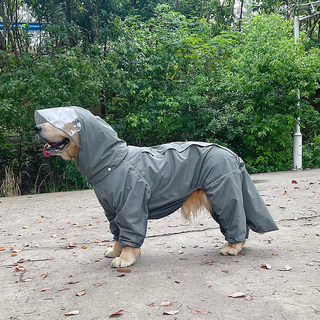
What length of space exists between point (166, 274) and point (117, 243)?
0.82 m

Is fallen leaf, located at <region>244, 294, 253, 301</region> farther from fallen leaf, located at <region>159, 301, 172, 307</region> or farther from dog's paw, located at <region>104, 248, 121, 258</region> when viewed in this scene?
dog's paw, located at <region>104, 248, 121, 258</region>

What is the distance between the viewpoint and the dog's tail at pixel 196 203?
421cm

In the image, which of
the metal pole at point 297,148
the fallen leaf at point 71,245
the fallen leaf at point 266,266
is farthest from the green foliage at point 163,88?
the fallen leaf at point 266,266

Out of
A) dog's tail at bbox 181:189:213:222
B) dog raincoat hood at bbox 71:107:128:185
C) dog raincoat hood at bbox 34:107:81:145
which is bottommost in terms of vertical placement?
dog's tail at bbox 181:189:213:222

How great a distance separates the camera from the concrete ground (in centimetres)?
300

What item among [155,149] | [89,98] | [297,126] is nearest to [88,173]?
[155,149]

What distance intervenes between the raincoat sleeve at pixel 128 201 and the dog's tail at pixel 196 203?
0.53 metres

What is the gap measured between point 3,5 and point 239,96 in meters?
7.53

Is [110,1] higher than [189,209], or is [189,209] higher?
[110,1]

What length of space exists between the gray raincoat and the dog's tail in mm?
103

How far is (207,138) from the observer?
13203 millimetres

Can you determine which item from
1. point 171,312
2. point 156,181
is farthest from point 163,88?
point 171,312

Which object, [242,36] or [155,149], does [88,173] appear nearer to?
[155,149]

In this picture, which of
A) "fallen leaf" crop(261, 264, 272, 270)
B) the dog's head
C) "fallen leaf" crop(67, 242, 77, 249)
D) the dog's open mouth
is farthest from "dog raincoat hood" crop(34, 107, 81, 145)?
"fallen leaf" crop(261, 264, 272, 270)
